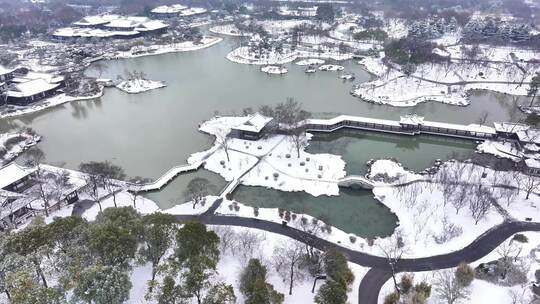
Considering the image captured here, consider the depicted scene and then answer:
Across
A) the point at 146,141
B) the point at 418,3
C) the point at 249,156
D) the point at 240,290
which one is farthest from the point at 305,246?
the point at 418,3

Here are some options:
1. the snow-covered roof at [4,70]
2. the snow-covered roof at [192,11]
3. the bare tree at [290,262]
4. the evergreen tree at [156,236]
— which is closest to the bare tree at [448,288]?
the bare tree at [290,262]

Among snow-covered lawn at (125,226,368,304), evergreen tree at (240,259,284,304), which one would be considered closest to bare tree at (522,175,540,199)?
snow-covered lawn at (125,226,368,304)

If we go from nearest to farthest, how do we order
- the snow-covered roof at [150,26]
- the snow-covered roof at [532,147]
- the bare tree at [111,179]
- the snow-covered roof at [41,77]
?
the bare tree at [111,179], the snow-covered roof at [532,147], the snow-covered roof at [41,77], the snow-covered roof at [150,26]

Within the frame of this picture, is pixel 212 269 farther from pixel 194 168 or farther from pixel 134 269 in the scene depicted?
pixel 194 168

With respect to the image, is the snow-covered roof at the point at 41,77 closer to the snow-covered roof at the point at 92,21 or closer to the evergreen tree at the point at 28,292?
the snow-covered roof at the point at 92,21

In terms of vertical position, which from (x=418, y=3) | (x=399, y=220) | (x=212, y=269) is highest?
(x=418, y=3)

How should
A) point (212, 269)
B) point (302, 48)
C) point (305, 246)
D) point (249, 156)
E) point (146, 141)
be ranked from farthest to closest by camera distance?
point (302, 48)
point (146, 141)
point (249, 156)
point (305, 246)
point (212, 269)

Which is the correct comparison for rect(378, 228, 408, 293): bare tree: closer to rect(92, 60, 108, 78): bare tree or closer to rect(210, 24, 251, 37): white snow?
rect(92, 60, 108, 78): bare tree
